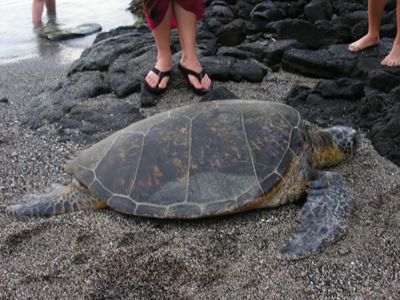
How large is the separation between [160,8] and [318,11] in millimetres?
2256

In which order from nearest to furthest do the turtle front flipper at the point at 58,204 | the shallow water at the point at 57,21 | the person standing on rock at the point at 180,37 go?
the turtle front flipper at the point at 58,204 < the person standing on rock at the point at 180,37 < the shallow water at the point at 57,21

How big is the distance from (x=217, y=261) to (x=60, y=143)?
4.73ft

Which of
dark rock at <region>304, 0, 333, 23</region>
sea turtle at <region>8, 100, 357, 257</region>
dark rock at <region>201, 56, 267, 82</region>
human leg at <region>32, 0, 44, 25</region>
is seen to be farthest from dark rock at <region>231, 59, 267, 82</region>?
human leg at <region>32, 0, 44, 25</region>

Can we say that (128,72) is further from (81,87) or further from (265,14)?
(265,14)

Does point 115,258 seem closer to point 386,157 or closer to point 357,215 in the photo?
point 357,215

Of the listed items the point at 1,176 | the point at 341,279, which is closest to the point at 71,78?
the point at 1,176

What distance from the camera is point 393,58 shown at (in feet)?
11.1

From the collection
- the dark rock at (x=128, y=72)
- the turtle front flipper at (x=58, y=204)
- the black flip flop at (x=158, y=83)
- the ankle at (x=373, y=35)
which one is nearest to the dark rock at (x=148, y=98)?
the black flip flop at (x=158, y=83)

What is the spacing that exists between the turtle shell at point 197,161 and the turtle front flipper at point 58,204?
7 cm

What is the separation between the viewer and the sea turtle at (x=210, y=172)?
205 centimetres

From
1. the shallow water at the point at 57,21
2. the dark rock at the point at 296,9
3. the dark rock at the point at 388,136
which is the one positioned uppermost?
the dark rock at the point at 388,136

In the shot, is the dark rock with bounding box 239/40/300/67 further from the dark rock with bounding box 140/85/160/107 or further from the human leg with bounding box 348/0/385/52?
the dark rock with bounding box 140/85/160/107

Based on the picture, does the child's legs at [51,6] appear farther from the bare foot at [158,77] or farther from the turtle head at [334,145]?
the turtle head at [334,145]

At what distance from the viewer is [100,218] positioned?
2.18 meters
